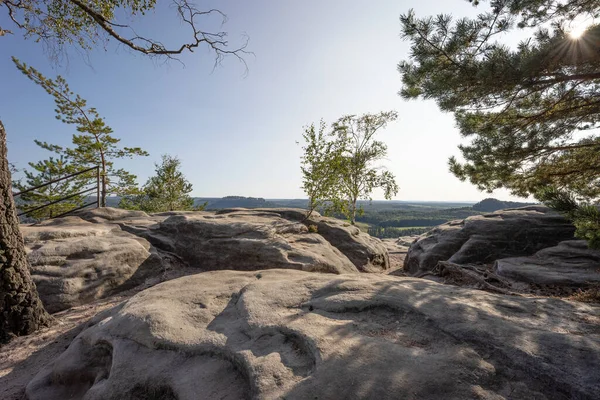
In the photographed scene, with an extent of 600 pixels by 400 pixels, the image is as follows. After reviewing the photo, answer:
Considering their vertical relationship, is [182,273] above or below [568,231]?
below

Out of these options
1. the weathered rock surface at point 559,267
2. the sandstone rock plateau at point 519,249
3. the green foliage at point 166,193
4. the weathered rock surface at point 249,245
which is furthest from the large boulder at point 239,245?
the green foliage at point 166,193

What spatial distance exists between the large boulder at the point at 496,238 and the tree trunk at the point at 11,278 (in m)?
11.7

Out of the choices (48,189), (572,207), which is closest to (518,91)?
(572,207)

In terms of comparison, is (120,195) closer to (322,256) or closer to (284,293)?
(322,256)

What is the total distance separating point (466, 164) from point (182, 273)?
376 inches

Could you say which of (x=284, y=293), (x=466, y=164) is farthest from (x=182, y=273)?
(x=466, y=164)

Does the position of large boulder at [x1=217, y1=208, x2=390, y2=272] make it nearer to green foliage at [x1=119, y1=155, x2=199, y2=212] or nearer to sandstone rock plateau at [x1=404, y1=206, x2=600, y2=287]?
sandstone rock plateau at [x1=404, y1=206, x2=600, y2=287]

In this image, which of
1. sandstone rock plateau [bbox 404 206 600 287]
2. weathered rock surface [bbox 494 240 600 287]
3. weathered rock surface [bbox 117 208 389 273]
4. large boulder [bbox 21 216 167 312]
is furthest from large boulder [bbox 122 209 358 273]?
weathered rock surface [bbox 494 240 600 287]

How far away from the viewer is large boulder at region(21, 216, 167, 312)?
6061mm

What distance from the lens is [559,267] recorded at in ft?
25.9

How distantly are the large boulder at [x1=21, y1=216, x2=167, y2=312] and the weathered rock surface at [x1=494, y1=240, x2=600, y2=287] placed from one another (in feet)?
32.9

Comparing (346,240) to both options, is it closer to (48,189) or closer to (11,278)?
(11,278)

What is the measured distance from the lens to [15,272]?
188 inches

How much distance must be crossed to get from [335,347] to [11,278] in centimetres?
558
